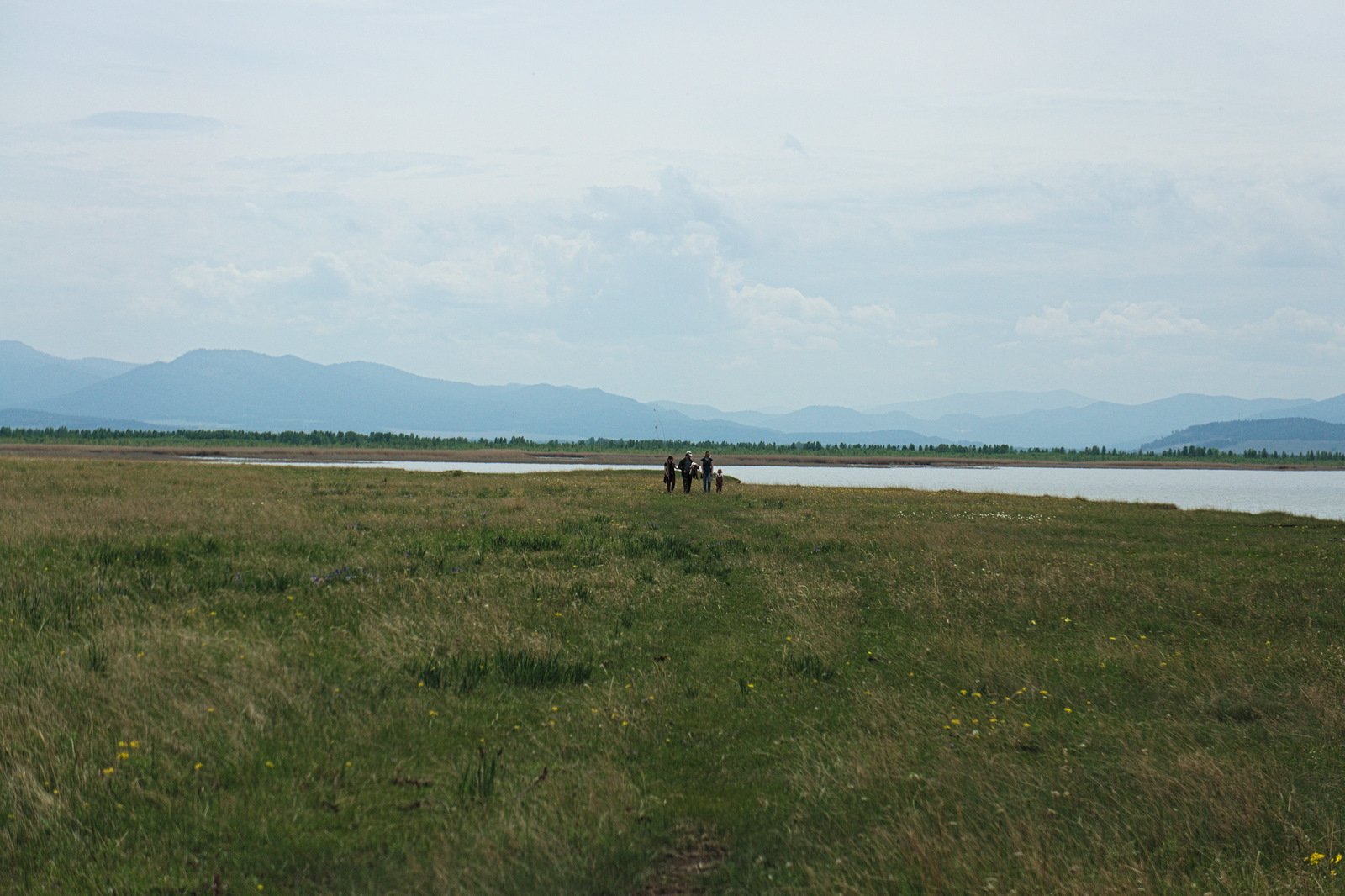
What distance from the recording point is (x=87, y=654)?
12969mm

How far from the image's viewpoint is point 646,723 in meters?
11.5

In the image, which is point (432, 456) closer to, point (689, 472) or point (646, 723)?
point (689, 472)

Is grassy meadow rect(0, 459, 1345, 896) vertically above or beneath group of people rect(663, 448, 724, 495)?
beneath

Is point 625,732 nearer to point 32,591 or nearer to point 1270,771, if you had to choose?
point 1270,771

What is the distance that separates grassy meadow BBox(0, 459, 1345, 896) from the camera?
8.01 meters

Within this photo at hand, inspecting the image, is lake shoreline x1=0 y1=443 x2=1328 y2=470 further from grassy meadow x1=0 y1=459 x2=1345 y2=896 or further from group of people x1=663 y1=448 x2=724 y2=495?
grassy meadow x1=0 y1=459 x2=1345 y2=896

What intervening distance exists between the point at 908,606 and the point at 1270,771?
937 centimetres

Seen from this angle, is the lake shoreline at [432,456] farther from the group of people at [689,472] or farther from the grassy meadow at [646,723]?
the grassy meadow at [646,723]

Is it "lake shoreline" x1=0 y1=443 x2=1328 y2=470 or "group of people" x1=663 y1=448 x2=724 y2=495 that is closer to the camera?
"group of people" x1=663 y1=448 x2=724 y2=495

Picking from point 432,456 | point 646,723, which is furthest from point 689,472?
point 432,456

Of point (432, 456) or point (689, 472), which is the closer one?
point (689, 472)

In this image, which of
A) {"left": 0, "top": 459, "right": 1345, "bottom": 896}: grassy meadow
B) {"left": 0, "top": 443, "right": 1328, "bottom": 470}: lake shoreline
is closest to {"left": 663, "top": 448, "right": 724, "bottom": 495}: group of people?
{"left": 0, "top": 459, "right": 1345, "bottom": 896}: grassy meadow

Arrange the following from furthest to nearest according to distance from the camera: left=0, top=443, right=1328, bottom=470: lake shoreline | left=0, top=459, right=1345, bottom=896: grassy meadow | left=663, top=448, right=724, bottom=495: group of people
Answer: left=0, top=443, right=1328, bottom=470: lake shoreline, left=663, top=448, right=724, bottom=495: group of people, left=0, top=459, right=1345, bottom=896: grassy meadow

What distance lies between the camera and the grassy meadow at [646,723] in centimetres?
801
